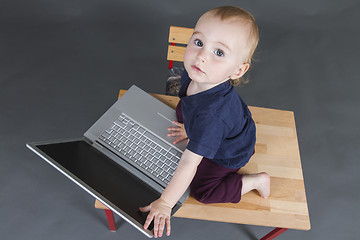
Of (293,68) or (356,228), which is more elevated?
(293,68)

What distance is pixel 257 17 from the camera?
2.67m

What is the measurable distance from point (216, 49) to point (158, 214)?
0.54 metres

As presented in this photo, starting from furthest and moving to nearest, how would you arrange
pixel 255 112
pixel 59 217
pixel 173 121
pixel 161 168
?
pixel 59 217 → pixel 255 112 → pixel 173 121 → pixel 161 168

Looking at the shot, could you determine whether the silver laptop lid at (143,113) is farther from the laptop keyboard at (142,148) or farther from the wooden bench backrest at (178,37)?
the wooden bench backrest at (178,37)

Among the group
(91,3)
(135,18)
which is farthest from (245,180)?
(91,3)

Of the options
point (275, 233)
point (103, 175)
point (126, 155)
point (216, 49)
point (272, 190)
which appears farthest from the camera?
point (275, 233)

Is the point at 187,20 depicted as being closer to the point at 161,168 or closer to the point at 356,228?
the point at 161,168

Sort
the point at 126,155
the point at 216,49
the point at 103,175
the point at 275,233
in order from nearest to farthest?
the point at 216,49 → the point at 103,175 → the point at 126,155 → the point at 275,233

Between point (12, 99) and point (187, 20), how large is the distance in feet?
4.43

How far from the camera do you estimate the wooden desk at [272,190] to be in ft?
4.15

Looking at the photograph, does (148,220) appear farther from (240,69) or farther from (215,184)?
(240,69)

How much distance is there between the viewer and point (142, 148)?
1.28m

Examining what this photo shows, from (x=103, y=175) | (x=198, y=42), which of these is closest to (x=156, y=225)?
(x=103, y=175)

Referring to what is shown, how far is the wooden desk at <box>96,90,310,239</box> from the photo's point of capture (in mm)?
1264
